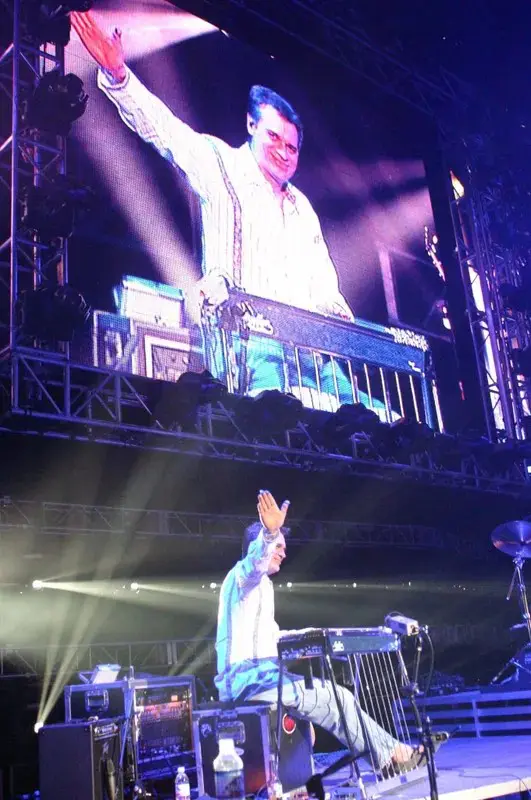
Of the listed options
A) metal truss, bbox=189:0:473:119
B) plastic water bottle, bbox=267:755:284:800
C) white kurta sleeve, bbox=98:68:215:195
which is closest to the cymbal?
plastic water bottle, bbox=267:755:284:800

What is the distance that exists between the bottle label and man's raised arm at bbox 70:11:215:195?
681 centimetres

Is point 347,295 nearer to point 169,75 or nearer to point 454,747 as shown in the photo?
point 169,75

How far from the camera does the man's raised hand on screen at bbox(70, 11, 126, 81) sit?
29.3 feet

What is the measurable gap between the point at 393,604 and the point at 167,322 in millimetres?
5903

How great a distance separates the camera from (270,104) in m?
10.7

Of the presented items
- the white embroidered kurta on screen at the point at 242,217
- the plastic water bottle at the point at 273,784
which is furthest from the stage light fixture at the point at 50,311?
the plastic water bottle at the point at 273,784

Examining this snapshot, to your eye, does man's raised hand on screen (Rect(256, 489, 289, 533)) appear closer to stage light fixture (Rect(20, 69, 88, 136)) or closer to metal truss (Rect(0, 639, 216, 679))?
stage light fixture (Rect(20, 69, 88, 136))

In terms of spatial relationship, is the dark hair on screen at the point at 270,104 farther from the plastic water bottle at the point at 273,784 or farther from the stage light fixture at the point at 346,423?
the plastic water bottle at the point at 273,784

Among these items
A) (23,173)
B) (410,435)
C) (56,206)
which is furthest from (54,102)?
(410,435)

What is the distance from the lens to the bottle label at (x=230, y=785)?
4.26 m

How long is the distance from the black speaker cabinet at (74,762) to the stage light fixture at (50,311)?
3.60 meters

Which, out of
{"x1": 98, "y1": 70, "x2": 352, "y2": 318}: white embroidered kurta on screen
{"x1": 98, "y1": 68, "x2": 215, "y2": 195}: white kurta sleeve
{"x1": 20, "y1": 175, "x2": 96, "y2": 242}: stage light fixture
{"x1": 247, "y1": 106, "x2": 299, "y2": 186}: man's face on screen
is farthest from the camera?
{"x1": 247, "y1": 106, "x2": 299, "y2": 186}: man's face on screen

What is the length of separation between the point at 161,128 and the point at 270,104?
6.84 ft

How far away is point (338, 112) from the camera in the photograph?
1179cm
